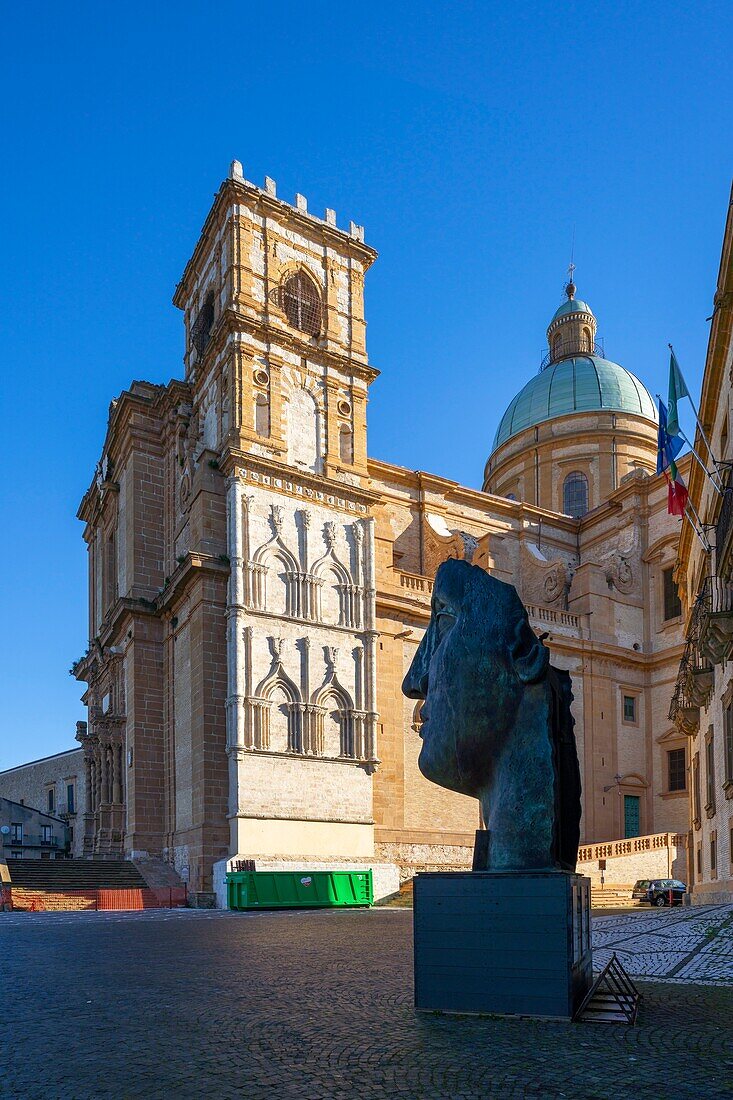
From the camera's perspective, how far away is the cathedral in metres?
28.9

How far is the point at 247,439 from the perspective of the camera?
3052 centimetres

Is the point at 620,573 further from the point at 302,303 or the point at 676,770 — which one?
the point at 302,303

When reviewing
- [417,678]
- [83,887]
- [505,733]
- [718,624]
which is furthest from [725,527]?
[83,887]

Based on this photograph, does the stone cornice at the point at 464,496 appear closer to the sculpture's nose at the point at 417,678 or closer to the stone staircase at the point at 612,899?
the stone staircase at the point at 612,899

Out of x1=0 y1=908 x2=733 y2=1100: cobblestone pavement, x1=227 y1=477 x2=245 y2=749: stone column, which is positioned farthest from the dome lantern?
x1=0 y1=908 x2=733 y2=1100: cobblestone pavement

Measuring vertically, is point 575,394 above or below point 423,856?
above

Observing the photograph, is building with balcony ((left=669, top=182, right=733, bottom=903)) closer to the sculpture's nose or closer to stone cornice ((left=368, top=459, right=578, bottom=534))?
the sculpture's nose

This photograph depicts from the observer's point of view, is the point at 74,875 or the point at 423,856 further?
the point at 423,856

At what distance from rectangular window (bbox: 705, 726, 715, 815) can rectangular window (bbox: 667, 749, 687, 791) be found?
14.6 meters

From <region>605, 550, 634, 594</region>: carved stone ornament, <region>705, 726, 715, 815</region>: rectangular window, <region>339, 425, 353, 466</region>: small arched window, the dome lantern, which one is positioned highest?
the dome lantern

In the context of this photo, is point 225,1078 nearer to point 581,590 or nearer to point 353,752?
point 353,752

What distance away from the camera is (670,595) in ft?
137

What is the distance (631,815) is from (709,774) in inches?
618

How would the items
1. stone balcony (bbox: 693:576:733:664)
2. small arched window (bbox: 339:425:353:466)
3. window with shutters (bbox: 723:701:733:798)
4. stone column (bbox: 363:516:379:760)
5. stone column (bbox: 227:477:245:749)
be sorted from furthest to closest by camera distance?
small arched window (bbox: 339:425:353:466), stone column (bbox: 363:516:379:760), stone column (bbox: 227:477:245:749), window with shutters (bbox: 723:701:733:798), stone balcony (bbox: 693:576:733:664)
